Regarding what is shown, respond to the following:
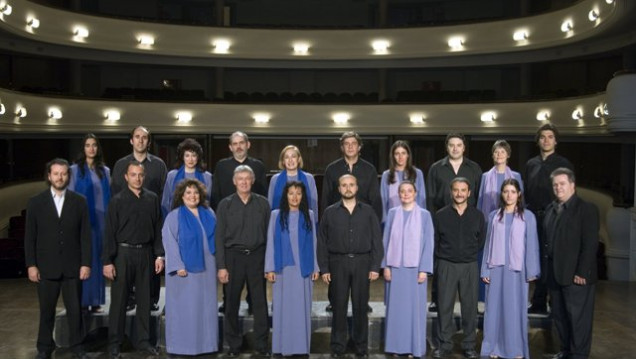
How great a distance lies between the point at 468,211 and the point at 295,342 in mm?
2258

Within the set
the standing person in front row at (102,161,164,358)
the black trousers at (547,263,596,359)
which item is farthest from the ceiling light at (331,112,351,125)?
the black trousers at (547,263,596,359)

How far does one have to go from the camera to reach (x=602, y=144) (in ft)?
67.8

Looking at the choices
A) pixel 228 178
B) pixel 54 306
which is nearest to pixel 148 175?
pixel 228 178


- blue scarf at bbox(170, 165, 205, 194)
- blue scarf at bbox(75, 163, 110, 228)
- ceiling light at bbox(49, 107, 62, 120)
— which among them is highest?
ceiling light at bbox(49, 107, 62, 120)

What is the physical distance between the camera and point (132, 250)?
734 cm

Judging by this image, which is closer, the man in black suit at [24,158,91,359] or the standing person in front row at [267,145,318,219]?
the man in black suit at [24,158,91,359]

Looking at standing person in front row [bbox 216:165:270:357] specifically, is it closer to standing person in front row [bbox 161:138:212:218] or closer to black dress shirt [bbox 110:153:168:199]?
standing person in front row [bbox 161:138:212:218]

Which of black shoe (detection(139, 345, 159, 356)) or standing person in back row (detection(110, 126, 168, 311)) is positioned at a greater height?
standing person in back row (detection(110, 126, 168, 311))

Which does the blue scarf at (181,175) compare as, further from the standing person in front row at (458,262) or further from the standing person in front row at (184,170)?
the standing person in front row at (458,262)

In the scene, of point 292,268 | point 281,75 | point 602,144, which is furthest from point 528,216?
point 281,75

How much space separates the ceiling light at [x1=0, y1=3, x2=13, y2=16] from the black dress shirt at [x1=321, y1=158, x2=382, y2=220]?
1090 centimetres

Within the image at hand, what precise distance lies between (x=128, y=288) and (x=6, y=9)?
11.3 metres

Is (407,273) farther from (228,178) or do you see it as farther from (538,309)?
(228,178)

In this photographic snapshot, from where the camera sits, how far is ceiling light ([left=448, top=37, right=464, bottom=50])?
21.1 metres
